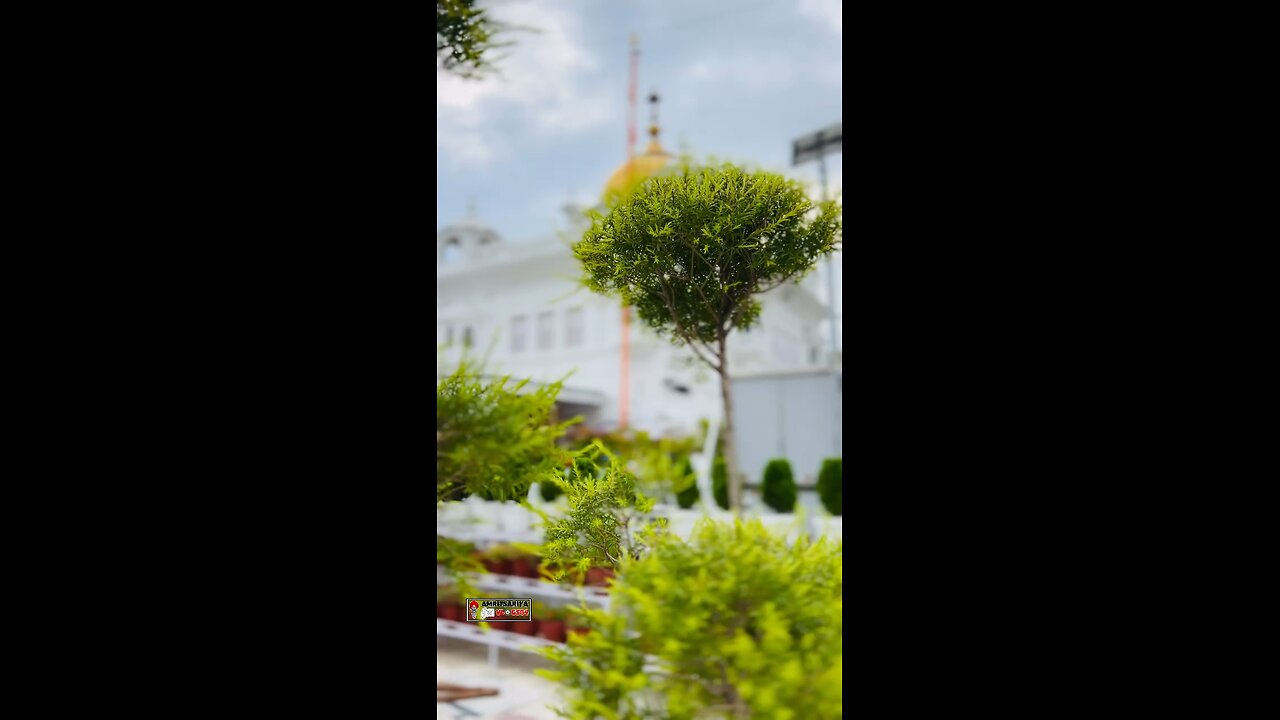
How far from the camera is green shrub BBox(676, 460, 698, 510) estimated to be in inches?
104

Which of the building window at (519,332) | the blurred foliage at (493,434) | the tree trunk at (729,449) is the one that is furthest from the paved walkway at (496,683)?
the building window at (519,332)

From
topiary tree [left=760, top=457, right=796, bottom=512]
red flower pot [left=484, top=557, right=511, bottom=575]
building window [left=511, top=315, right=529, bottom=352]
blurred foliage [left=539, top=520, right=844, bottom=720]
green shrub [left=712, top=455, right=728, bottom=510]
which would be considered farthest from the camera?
topiary tree [left=760, top=457, right=796, bottom=512]

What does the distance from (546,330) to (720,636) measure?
48.2 inches

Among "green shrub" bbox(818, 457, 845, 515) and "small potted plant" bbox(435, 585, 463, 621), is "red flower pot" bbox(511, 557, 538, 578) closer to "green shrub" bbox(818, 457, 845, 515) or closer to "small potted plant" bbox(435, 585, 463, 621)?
"small potted plant" bbox(435, 585, 463, 621)

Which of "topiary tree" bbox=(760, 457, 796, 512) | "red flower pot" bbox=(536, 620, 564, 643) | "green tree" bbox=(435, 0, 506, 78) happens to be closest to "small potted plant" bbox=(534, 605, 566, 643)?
"red flower pot" bbox=(536, 620, 564, 643)

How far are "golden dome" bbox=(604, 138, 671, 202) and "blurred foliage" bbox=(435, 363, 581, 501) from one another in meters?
0.59

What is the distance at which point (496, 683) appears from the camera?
7.89ft

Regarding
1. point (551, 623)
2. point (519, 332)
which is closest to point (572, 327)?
point (519, 332)
